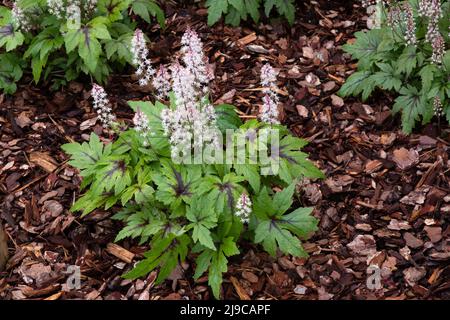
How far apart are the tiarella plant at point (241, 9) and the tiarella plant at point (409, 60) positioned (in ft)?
2.59

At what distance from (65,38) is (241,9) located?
1.66 m

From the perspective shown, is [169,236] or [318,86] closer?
[169,236]

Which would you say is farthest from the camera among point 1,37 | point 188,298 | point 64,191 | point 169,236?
point 1,37

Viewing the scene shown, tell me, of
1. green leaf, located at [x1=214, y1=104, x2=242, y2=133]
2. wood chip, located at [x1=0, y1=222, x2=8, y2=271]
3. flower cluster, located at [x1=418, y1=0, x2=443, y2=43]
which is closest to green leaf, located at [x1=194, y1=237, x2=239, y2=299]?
green leaf, located at [x1=214, y1=104, x2=242, y2=133]

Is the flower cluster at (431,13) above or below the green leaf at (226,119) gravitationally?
above

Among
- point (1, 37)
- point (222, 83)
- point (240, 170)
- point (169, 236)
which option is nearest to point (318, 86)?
point (222, 83)

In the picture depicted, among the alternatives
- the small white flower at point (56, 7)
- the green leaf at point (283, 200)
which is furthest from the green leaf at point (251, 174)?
the small white flower at point (56, 7)

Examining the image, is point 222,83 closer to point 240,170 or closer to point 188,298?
point 240,170

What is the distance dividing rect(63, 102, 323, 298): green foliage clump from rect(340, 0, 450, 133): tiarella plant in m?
1.29

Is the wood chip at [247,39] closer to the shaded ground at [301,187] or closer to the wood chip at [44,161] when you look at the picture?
the shaded ground at [301,187]

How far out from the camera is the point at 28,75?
5.55 metres

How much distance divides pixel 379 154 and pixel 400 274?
1123 mm

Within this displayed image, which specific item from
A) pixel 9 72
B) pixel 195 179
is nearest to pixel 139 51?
pixel 195 179

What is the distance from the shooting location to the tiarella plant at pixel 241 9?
564 cm
